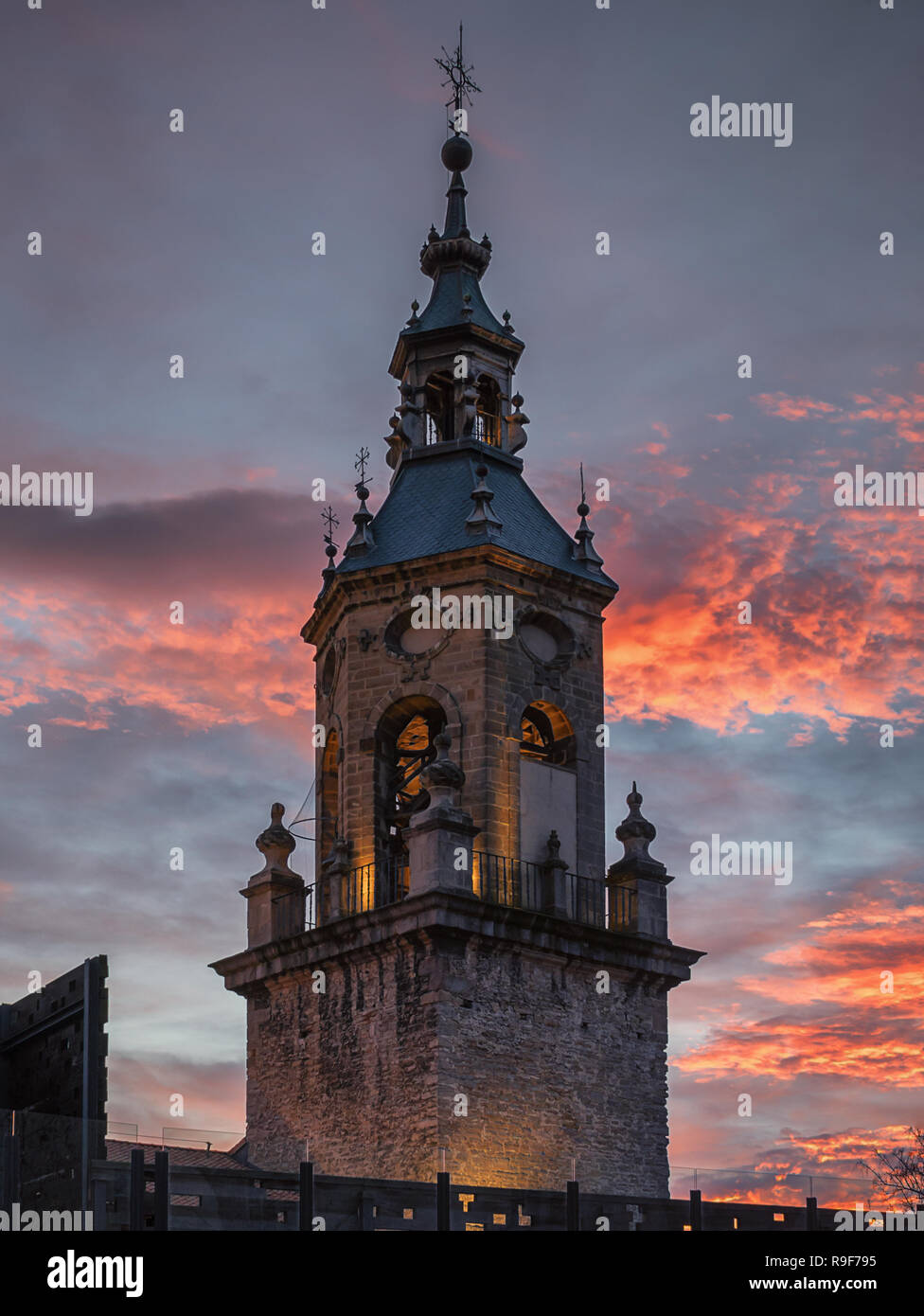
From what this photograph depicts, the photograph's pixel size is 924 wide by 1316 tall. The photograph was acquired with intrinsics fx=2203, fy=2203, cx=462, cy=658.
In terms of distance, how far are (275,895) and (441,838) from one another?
5651 mm

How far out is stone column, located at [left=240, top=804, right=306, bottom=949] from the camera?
142 feet

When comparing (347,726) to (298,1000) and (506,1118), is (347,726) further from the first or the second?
(506,1118)

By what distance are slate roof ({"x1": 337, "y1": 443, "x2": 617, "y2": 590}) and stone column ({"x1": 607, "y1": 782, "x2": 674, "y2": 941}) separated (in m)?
5.11

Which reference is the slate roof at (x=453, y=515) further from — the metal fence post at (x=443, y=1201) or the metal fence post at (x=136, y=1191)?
the metal fence post at (x=136, y=1191)

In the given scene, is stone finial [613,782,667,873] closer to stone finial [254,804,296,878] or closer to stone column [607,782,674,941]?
stone column [607,782,674,941]

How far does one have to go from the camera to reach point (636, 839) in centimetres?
4347

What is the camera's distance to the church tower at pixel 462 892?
38844 mm

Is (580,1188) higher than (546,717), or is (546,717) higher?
(546,717)

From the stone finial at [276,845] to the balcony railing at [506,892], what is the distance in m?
1.48

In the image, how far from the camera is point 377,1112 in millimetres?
38906
